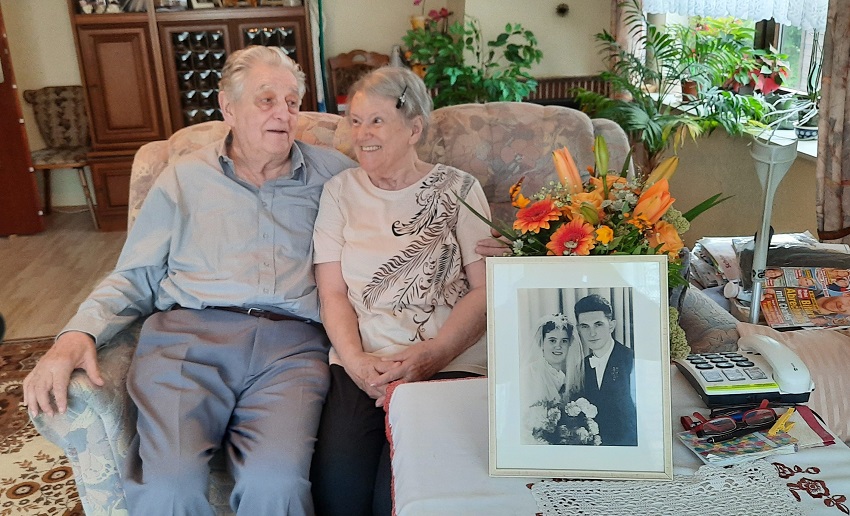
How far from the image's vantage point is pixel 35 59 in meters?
4.77

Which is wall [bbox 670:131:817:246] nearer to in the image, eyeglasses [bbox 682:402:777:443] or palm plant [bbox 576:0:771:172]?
palm plant [bbox 576:0:771:172]

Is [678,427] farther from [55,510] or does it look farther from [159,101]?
[159,101]

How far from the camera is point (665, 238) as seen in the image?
3.45 feet

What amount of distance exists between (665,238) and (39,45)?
4.86 m

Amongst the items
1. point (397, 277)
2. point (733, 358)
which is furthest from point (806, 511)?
point (397, 277)

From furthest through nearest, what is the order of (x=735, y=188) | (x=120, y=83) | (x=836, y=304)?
1. (x=120, y=83)
2. (x=735, y=188)
3. (x=836, y=304)

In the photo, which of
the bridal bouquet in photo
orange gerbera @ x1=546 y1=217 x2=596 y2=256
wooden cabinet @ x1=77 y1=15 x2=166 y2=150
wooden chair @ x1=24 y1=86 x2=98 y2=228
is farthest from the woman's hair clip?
wooden chair @ x1=24 y1=86 x2=98 y2=228

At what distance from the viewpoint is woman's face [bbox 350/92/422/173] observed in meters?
1.67

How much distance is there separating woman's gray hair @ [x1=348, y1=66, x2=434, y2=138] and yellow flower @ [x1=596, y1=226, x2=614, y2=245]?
803 millimetres

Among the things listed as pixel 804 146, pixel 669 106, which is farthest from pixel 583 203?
pixel 669 106

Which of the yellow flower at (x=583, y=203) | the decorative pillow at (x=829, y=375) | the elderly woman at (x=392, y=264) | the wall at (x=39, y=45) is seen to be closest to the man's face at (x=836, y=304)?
the decorative pillow at (x=829, y=375)

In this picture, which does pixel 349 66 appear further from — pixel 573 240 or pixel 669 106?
pixel 573 240

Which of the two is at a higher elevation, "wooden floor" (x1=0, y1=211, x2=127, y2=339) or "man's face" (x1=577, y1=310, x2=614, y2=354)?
"man's face" (x1=577, y1=310, x2=614, y2=354)

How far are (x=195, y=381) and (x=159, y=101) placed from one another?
3.38 metres
